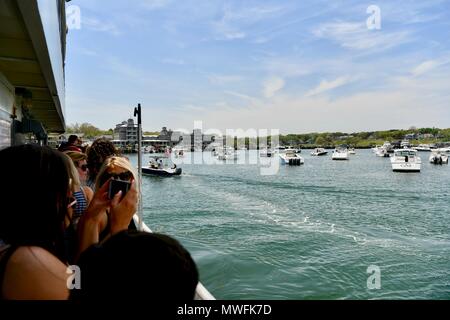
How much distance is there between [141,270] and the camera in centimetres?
93

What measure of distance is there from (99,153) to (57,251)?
1.99 meters

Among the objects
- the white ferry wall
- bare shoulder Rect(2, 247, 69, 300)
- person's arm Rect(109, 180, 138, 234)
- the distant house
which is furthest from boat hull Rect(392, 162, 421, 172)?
the distant house

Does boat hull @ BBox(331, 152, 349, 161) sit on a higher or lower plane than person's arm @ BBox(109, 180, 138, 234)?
lower

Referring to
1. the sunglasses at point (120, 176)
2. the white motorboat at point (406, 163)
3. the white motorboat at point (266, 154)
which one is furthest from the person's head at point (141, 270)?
the white motorboat at point (266, 154)

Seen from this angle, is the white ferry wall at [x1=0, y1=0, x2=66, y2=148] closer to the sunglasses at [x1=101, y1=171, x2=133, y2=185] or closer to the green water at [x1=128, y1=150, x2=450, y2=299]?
the sunglasses at [x1=101, y1=171, x2=133, y2=185]

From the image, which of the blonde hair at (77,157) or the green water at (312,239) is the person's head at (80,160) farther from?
the green water at (312,239)

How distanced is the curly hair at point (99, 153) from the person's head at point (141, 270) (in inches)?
94.3

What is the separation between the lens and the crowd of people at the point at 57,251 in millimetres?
938

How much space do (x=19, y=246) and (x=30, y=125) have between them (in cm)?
885

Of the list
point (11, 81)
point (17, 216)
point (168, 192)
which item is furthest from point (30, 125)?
point (168, 192)

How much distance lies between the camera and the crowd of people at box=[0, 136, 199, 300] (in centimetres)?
94

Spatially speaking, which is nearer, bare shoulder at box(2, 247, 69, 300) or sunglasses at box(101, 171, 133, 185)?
bare shoulder at box(2, 247, 69, 300)

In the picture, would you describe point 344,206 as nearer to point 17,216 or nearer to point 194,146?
point 17,216

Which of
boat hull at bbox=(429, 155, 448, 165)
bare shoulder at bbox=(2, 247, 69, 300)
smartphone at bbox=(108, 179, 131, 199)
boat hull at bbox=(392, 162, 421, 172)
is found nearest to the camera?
bare shoulder at bbox=(2, 247, 69, 300)
